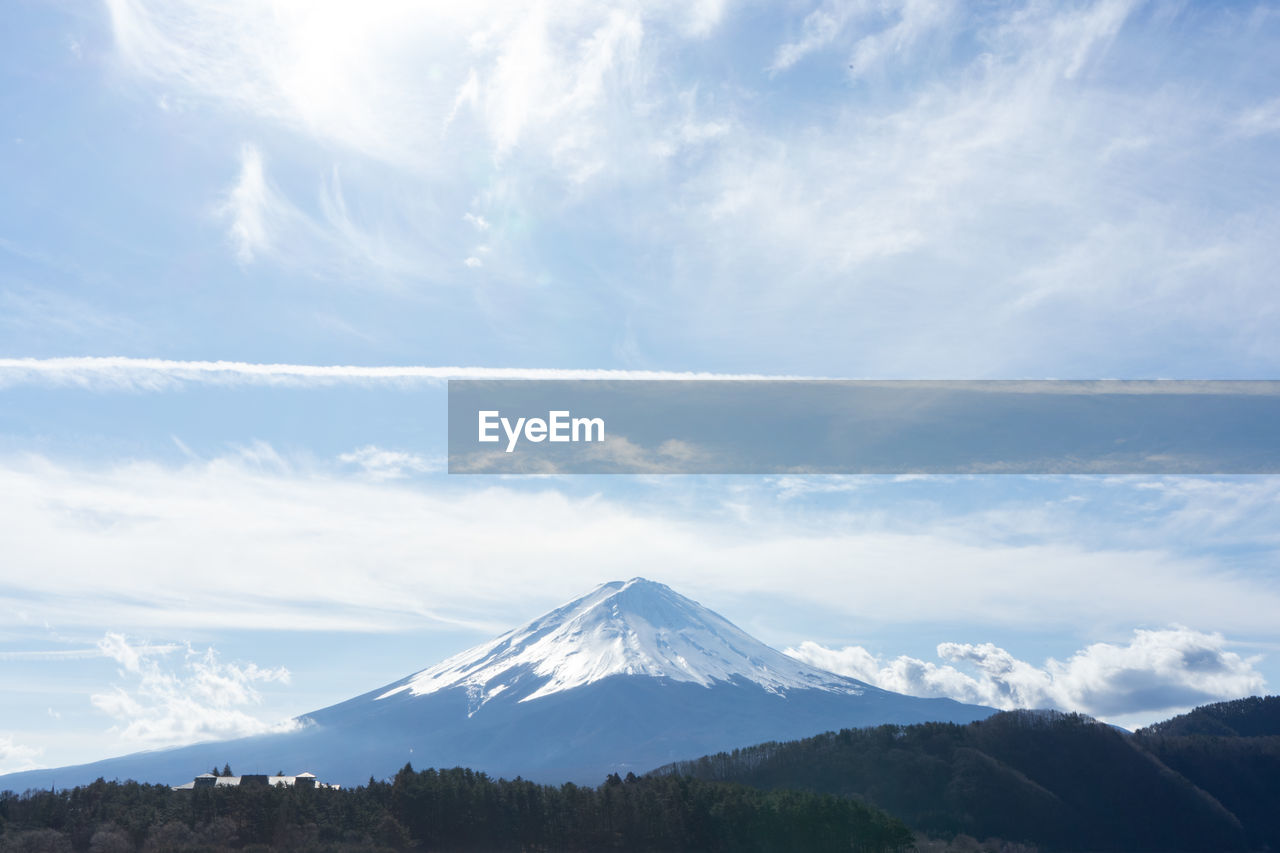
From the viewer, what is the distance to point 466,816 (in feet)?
465

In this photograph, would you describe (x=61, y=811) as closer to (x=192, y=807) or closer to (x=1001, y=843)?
(x=192, y=807)

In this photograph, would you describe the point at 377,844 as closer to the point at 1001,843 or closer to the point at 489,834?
the point at 489,834

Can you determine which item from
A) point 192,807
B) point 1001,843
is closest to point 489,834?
point 192,807

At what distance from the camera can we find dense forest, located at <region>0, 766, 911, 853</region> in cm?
12431

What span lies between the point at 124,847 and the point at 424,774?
136 feet

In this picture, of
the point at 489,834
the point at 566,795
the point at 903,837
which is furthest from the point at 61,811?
the point at 903,837

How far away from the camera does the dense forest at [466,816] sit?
12431 centimetres

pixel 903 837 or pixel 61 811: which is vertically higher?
pixel 61 811

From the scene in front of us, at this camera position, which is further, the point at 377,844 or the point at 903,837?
the point at 903,837

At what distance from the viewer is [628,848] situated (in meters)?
143

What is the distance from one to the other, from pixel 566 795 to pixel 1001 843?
91.9 meters

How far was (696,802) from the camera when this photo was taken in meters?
148

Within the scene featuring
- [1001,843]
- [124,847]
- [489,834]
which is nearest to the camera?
[124,847]

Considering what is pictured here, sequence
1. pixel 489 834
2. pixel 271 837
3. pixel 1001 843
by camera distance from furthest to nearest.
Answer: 1. pixel 1001 843
2. pixel 489 834
3. pixel 271 837
